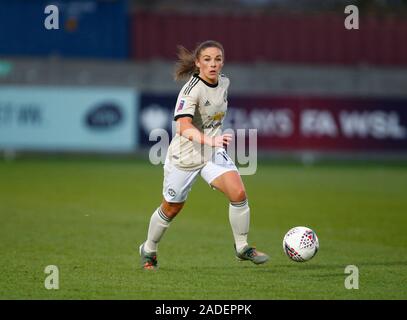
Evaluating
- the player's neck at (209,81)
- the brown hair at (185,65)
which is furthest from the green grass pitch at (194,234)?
the brown hair at (185,65)

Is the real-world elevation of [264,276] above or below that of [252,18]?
below

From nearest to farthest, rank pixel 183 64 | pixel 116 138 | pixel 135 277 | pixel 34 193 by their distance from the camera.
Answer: pixel 135 277 → pixel 183 64 → pixel 34 193 → pixel 116 138

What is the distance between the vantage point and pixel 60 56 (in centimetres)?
3192

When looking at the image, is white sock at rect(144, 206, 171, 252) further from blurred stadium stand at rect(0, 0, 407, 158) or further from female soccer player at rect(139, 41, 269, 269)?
blurred stadium stand at rect(0, 0, 407, 158)

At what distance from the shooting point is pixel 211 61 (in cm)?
1047

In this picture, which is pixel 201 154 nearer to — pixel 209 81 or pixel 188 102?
pixel 188 102

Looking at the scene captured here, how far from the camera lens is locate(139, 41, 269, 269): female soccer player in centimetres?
1050

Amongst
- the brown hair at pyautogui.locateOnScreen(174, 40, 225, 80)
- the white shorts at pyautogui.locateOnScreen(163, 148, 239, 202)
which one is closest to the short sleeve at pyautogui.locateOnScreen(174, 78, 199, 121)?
the brown hair at pyautogui.locateOnScreen(174, 40, 225, 80)

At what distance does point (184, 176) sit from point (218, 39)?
24.7 m

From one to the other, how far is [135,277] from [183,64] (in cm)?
231

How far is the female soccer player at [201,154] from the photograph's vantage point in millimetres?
10500

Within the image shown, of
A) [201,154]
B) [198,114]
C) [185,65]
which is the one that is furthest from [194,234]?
[185,65]

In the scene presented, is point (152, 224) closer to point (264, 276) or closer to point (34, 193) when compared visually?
point (264, 276)
